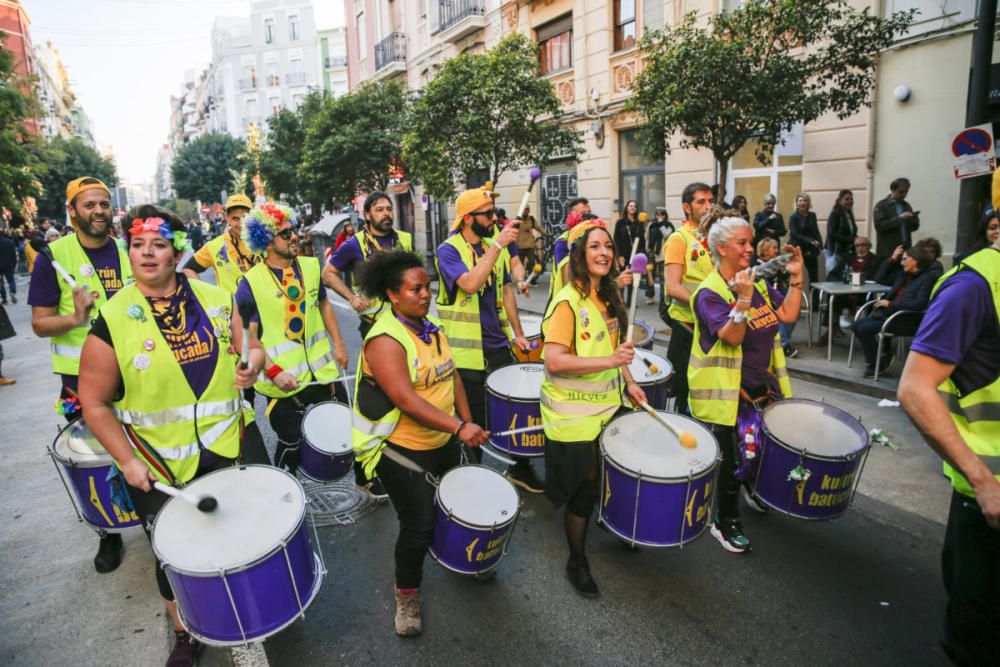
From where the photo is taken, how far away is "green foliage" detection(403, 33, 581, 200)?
13103 millimetres

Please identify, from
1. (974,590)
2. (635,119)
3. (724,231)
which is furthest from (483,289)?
(635,119)

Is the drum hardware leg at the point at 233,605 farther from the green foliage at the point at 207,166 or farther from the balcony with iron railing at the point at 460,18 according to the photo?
the green foliage at the point at 207,166

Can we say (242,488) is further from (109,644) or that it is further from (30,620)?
(30,620)

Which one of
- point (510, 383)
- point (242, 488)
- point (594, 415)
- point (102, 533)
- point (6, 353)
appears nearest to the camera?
point (242, 488)

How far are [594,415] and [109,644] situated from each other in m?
2.61

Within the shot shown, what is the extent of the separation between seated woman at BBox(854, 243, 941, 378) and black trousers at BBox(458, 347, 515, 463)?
4.54 meters

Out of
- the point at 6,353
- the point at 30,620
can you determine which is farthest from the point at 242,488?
the point at 6,353

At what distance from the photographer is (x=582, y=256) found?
321 cm

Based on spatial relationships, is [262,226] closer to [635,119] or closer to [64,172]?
[635,119]

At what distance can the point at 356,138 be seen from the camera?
67.3 feet

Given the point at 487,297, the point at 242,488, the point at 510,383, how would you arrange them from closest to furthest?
1. the point at 242,488
2. the point at 510,383
3. the point at 487,297

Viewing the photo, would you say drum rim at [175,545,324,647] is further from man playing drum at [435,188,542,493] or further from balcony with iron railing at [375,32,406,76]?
balcony with iron railing at [375,32,406,76]

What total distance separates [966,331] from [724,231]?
162 cm

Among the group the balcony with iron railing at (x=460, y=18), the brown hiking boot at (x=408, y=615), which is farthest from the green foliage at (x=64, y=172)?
the brown hiking boot at (x=408, y=615)
